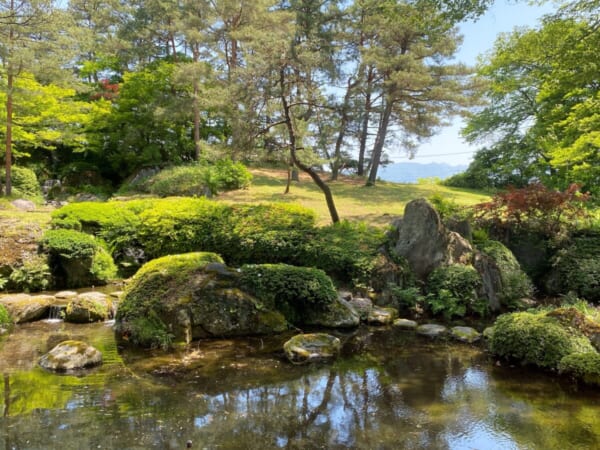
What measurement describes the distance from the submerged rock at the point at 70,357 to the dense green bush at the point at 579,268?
10.4m

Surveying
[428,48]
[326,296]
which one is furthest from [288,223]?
[428,48]

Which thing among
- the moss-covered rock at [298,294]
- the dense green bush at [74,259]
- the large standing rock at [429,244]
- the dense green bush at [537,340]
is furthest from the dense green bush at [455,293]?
the dense green bush at [74,259]

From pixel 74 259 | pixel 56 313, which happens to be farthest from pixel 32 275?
pixel 56 313

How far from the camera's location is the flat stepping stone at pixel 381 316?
28.8 feet

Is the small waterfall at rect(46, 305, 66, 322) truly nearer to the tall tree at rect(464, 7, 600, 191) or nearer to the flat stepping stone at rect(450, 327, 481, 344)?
the flat stepping stone at rect(450, 327, 481, 344)

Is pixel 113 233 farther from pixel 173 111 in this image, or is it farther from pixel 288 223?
pixel 173 111

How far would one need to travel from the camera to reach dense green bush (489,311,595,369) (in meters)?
6.27

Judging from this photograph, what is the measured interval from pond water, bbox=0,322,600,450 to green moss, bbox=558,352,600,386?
230 mm

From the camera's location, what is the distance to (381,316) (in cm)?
884

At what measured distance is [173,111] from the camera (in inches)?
802

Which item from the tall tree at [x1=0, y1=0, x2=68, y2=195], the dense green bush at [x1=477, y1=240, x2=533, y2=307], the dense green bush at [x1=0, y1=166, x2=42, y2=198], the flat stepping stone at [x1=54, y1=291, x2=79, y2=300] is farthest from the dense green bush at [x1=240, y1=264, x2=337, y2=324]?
the dense green bush at [x1=0, y1=166, x2=42, y2=198]

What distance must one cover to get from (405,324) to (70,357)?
5922 mm

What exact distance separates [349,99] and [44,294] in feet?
29.0

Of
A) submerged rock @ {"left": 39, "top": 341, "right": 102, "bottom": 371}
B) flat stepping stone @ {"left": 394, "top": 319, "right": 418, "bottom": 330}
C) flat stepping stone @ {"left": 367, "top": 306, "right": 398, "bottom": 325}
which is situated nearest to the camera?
submerged rock @ {"left": 39, "top": 341, "right": 102, "bottom": 371}
